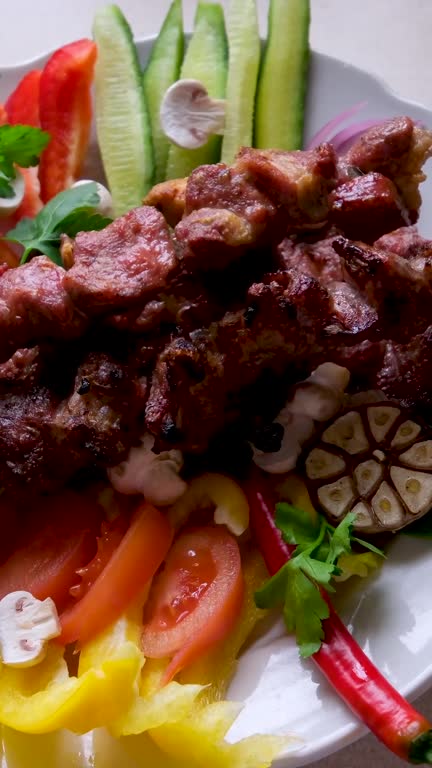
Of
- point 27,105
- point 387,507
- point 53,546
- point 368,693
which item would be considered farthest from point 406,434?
point 27,105

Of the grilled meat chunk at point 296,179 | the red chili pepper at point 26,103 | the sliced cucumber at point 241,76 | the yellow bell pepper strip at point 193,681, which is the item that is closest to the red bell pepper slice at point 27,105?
the red chili pepper at point 26,103

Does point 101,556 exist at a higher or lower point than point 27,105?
lower

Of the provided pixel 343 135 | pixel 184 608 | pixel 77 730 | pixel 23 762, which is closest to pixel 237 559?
pixel 184 608

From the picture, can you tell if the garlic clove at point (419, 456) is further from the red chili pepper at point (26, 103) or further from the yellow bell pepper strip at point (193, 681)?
the red chili pepper at point (26, 103)

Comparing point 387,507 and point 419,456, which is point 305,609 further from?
point 419,456

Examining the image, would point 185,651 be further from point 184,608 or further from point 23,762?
point 23,762

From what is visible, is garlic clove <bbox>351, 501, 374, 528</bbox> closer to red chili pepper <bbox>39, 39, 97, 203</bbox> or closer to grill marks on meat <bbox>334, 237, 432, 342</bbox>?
grill marks on meat <bbox>334, 237, 432, 342</bbox>
